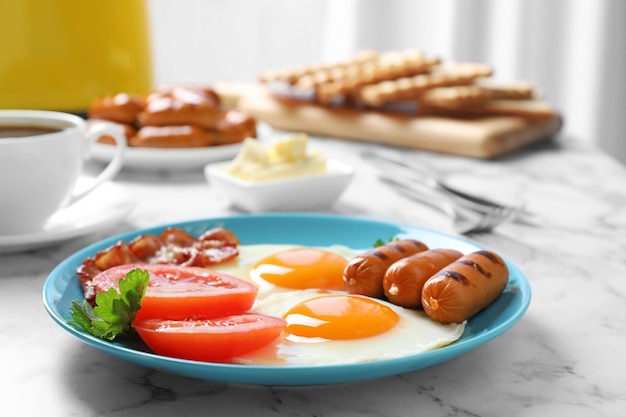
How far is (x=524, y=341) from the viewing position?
1222mm

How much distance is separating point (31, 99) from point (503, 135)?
1.36m

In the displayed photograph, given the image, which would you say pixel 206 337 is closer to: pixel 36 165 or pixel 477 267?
pixel 477 267

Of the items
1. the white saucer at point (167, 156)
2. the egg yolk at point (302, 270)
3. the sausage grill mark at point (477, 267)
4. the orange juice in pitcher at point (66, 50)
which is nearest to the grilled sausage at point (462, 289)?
the sausage grill mark at point (477, 267)

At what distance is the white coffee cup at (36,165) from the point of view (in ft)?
5.15

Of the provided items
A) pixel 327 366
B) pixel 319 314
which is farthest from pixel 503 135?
pixel 327 366

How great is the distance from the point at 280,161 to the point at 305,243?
45 centimetres

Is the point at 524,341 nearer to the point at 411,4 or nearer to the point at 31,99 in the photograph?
the point at 31,99

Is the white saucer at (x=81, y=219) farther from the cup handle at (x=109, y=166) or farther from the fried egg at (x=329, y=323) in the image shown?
the fried egg at (x=329, y=323)

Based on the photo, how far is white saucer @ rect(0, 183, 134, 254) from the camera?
153 centimetres

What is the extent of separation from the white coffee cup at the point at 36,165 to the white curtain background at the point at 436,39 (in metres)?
2.44

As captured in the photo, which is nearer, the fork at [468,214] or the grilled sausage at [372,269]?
the grilled sausage at [372,269]

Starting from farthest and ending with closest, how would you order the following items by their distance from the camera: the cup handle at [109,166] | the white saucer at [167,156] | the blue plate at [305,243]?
the white saucer at [167,156]
the cup handle at [109,166]
the blue plate at [305,243]

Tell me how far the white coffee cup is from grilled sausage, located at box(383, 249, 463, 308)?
0.73 metres

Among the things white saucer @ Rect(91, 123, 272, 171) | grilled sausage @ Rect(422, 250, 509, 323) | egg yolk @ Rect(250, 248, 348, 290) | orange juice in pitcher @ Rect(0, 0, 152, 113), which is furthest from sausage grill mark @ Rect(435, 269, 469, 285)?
orange juice in pitcher @ Rect(0, 0, 152, 113)
